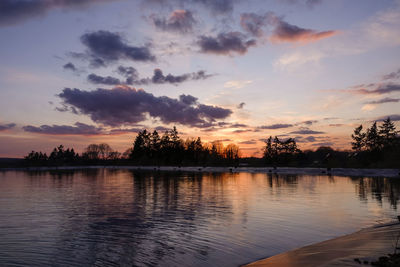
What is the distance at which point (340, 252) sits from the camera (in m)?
12.8

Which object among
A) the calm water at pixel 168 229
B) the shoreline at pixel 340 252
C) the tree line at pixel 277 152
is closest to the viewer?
the shoreline at pixel 340 252

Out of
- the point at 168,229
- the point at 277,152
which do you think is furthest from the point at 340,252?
the point at 277,152

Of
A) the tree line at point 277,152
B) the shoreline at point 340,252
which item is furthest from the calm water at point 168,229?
the tree line at point 277,152

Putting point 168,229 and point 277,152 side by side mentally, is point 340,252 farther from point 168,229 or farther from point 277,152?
point 277,152

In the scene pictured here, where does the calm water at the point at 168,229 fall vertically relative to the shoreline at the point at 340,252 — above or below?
below

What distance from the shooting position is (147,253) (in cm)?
1364

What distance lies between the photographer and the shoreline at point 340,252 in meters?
11.6

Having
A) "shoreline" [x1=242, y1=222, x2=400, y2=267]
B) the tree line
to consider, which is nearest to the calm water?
"shoreline" [x1=242, y1=222, x2=400, y2=267]

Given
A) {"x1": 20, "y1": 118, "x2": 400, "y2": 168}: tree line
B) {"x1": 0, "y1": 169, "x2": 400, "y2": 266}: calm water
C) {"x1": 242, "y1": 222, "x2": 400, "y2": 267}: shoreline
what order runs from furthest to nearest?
{"x1": 20, "y1": 118, "x2": 400, "y2": 168}: tree line → {"x1": 0, "y1": 169, "x2": 400, "y2": 266}: calm water → {"x1": 242, "y1": 222, "x2": 400, "y2": 267}: shoreline

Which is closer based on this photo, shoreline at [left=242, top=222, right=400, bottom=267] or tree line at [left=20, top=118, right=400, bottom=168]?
shoreline at [left=242, top=222, right=400, bottom=267]

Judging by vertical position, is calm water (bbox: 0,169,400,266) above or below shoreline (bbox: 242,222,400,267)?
below

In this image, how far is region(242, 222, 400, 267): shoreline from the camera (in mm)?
11570

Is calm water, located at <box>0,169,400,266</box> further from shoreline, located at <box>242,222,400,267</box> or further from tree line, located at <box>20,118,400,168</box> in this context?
tree line, located at <box>20,118,400,168</box>

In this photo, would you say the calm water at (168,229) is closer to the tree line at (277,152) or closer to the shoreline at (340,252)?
the shoreline at (340,252)
